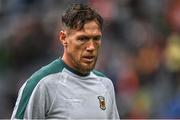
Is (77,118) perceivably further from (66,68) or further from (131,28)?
(131,28)

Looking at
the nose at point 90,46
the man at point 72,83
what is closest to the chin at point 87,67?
the man at point 72,83

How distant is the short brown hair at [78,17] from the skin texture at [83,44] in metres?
0.03

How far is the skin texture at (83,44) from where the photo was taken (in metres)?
5.50

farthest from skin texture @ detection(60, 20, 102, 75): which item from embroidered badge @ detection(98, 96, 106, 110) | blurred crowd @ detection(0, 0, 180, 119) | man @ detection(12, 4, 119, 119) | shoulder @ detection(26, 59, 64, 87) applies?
blurred crowd @ detection(0, 0, 180, 119)

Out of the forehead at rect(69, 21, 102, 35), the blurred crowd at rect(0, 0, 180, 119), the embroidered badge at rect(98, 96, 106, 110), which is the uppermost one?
the forehead at rect(69, 21, 102, 35)

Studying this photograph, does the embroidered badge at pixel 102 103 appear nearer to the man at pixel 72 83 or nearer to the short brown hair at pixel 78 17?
the man at pixel 72 83

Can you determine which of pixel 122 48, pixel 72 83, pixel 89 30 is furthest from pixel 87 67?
pixel 122 48

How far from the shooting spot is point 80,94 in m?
5.53

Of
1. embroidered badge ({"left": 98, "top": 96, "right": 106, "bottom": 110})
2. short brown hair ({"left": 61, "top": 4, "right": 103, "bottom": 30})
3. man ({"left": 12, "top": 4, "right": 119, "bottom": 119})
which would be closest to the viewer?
man ({"left": 12, "top": 4, "right": 119, "bottom": 119})

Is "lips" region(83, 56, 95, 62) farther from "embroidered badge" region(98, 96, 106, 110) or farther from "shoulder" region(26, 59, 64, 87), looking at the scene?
"embroidered badge" region(98, 96, 106, 110)

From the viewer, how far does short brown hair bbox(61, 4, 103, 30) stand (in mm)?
5484

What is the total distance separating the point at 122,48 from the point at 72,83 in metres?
6.75

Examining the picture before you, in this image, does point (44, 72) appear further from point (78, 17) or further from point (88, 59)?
point (78, 17)

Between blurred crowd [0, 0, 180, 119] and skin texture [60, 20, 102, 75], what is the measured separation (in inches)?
195
